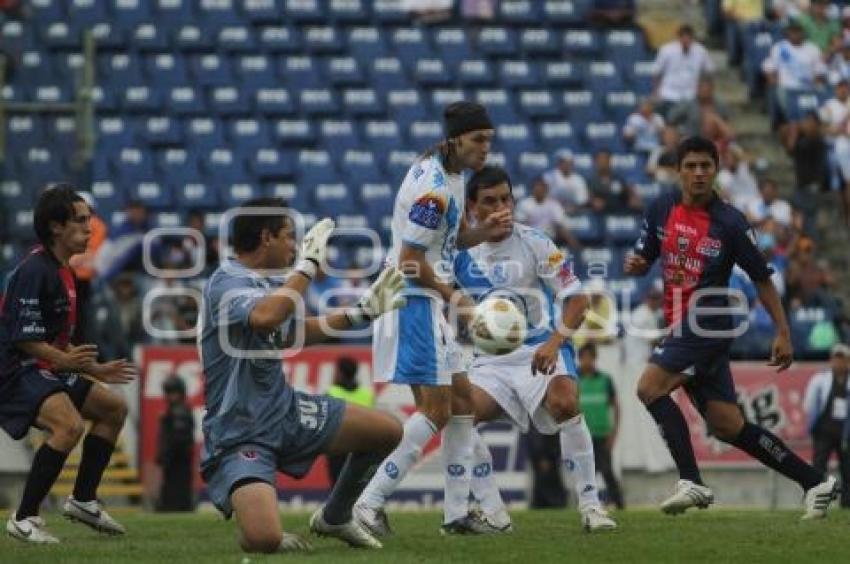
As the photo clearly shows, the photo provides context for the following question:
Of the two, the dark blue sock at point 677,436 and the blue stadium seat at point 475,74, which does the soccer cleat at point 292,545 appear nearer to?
the dark blue sock at point 677,436

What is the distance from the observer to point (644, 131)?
27734mm

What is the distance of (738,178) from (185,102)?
7724 mm

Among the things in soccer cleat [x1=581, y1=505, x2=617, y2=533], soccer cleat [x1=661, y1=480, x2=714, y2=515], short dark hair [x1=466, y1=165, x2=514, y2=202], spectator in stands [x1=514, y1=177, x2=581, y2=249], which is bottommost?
soccer cleat [x1=581, y1=505, x2=617, y2=533]

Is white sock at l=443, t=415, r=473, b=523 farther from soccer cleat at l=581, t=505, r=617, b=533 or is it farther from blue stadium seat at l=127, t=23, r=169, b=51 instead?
blue stadium seat at l=127, t=23, r=169, b=51

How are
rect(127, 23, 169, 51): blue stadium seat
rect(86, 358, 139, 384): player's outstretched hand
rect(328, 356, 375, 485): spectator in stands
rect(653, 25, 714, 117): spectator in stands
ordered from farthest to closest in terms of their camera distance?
rect(127, 23, 169, 51): blue stadium seat
rect(653, 25, 714, 117): spectator in stands
rect(328, 356, 375, 485): spectator in stands
rect(86, 358, 139, 384): player's outstretched hand

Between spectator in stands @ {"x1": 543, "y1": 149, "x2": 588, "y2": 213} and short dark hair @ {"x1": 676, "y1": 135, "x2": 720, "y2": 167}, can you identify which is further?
spectator in stands @ {"x1": 543, "y1": 149, "x2": 588, "y2": 213}

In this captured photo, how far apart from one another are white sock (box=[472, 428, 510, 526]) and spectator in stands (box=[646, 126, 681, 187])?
1368cm

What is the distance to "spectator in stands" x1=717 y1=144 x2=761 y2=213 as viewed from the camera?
26.5 metres

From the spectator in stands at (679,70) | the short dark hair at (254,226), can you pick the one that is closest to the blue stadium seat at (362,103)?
the spectator in stands at (679,70)

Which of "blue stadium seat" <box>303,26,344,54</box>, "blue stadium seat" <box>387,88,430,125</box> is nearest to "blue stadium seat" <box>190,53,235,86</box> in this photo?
"blue stadium seat" <box>303,26,344,54</box>

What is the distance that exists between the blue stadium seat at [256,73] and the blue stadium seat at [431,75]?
2.06 meters

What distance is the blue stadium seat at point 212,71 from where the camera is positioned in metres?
27.7

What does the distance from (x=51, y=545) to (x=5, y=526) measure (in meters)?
1.75

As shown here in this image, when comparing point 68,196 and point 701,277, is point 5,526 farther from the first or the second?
point 701,277
